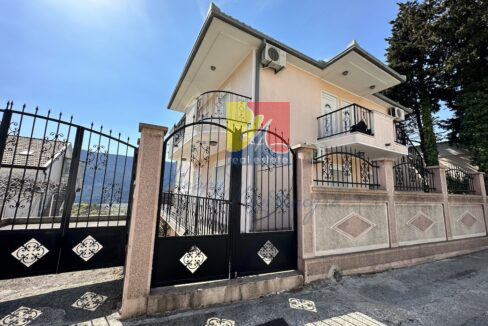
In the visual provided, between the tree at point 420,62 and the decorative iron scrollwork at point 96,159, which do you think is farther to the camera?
the tree at point 420,62

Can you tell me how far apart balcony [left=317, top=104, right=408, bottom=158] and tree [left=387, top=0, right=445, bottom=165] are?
8402mm

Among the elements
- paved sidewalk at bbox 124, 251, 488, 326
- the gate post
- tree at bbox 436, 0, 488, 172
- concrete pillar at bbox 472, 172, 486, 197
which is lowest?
Answer: paved sidewalk at bbox 124, 251, 488, 326

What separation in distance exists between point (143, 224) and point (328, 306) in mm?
3146

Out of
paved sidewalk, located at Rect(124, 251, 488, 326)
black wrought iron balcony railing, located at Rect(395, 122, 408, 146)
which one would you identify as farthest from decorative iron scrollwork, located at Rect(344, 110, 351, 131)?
paved sidewalk, located at Rect(124, 251, 488, 326)

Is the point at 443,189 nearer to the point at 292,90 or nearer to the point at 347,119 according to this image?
the point at 347,119

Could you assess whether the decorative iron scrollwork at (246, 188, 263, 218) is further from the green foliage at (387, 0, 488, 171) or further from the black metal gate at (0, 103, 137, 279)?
the green foliage at (387, 0, 488, 171)

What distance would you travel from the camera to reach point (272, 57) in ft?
21.6

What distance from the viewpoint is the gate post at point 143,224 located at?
2.84m

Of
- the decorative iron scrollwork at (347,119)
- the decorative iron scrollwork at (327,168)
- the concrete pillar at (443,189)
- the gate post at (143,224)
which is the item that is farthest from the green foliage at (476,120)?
the gate post at (143,224)

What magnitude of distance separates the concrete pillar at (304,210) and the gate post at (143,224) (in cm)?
263

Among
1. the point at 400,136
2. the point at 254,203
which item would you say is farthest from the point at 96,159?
the point at 400,136

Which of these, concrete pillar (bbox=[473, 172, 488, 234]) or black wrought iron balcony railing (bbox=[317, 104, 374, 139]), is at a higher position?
black wrought iron balcony railing (bbox=[317, 104, 374, 139])

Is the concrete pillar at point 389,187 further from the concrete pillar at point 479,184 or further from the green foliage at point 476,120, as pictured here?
the green foliage at point 476,120

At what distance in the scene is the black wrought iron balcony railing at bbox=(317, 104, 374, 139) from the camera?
7.68 metres
